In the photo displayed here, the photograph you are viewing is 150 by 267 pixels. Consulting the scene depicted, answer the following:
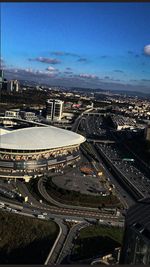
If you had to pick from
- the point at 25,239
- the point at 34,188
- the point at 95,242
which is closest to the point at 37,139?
the point at 34,188

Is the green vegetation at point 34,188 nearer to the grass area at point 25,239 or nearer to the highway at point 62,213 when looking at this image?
the highway at point 62,213

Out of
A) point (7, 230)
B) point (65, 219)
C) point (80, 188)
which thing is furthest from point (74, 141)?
point (7, 230)

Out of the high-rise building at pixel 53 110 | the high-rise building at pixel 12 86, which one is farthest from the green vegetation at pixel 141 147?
the high-rise building at pixel 12 86

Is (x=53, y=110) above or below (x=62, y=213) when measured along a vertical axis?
above

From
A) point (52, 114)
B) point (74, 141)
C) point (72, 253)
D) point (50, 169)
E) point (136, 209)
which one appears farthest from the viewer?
point (52, 114)

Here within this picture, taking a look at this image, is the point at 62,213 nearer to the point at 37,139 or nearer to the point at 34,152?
the point at 34,152

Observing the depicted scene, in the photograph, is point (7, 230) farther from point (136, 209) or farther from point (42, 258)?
point (136, 209)
